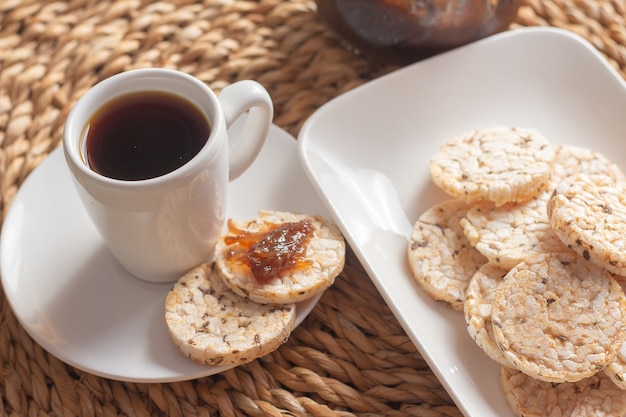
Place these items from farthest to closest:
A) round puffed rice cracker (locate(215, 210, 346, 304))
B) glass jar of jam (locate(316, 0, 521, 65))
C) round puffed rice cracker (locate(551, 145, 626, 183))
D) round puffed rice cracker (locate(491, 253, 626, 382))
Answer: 1. glass jar of jam (locate(316, 0, 521, 65))
2. round puffed rice cracker (locate(551, 145, 626, 183))
3. round puffed rice cracker (locate(215, 210, 346, 304))
4. round puffed rice cracker (locate(491, 253, 626, 382))

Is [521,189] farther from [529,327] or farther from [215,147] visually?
[215,147]

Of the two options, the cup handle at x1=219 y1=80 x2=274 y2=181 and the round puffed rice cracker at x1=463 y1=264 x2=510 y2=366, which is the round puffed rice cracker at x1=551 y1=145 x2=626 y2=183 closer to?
the round puffed rice cracker at x1=463 y1=264 x2=510 y2=366

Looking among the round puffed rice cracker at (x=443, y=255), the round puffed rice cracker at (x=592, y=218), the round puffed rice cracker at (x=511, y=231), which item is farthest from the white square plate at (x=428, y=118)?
the round puffed rice cracker at (x=592, y=218)

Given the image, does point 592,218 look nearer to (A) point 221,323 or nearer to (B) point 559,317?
(B) point 559,317

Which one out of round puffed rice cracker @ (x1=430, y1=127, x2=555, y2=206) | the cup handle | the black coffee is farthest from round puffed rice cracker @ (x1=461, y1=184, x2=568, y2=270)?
the black coffee

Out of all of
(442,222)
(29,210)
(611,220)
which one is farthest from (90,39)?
(611,220)
